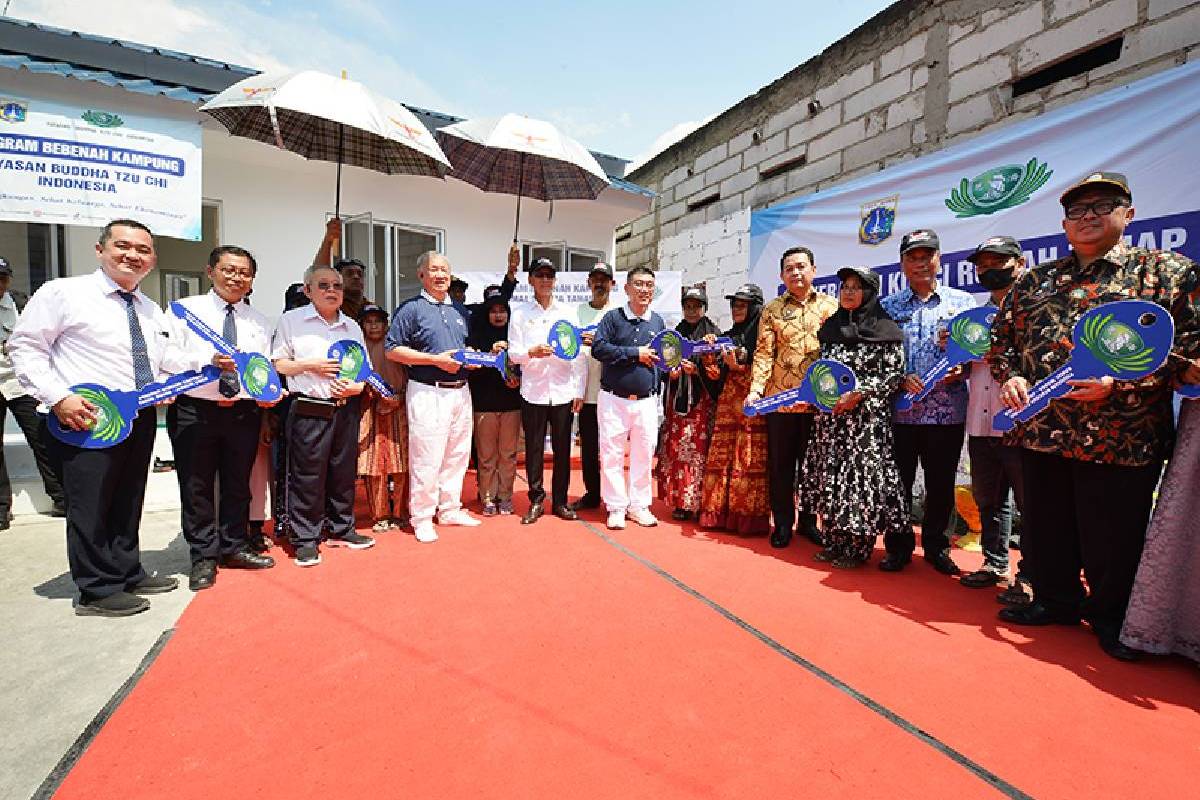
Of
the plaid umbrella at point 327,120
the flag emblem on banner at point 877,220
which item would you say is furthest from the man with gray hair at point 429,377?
the flag emblem on banner at point 877,220

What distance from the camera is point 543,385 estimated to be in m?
4.46

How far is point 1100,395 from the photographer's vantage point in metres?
2.37

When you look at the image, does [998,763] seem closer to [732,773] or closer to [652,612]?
[732,773]

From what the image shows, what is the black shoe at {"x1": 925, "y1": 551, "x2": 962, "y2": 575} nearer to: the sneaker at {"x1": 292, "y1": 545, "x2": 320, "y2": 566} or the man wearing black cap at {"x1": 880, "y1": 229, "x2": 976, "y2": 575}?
the man wearing black cap at {"x1": 880, "y1": 229, "x2": 976, "y2": 575}

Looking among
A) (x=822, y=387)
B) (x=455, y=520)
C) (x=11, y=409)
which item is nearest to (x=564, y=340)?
(x=455, y=520)

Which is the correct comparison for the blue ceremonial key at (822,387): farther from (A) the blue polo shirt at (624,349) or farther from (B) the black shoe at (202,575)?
(B) the black shoe at (202,575)

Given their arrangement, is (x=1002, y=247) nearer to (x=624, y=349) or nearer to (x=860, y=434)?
(x=860, y=434)

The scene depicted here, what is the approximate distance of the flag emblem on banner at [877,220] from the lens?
17.1 feet

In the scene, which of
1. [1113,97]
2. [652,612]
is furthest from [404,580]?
[1113,97]

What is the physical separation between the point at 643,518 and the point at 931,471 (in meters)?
1.96

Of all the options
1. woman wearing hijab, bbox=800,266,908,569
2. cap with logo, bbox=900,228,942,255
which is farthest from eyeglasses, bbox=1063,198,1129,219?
woman wearing hijab, bbox=800,266,908,569

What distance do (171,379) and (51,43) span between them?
478cm

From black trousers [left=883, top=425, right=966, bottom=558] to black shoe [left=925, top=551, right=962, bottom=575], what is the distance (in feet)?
0.10

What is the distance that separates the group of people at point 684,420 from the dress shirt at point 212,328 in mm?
12
